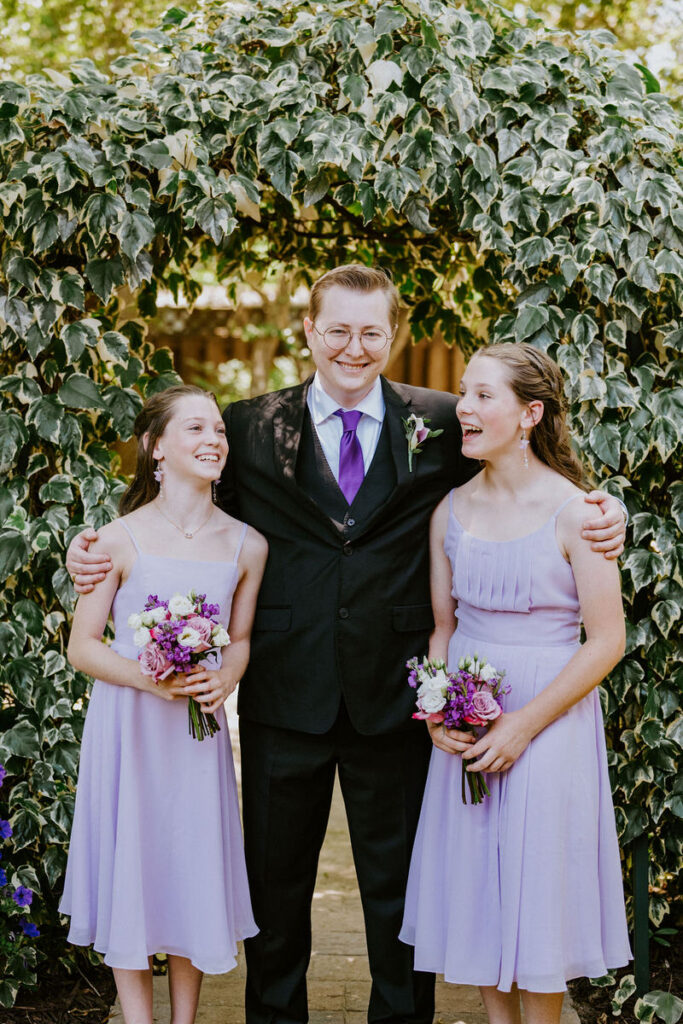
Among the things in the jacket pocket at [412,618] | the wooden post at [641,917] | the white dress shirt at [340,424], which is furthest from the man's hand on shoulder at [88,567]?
the wooden post at [641,917]

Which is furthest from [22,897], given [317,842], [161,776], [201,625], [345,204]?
[345,204]

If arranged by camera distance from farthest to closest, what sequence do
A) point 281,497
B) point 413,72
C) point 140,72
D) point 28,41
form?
point 28,41, point 140,72, point 413,72, point 281,497

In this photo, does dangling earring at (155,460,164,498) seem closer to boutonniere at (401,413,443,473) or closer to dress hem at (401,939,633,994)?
boutonniere at (401,413,443,473)

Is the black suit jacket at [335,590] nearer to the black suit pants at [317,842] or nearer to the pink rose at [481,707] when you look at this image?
the black suit pants at [317,842]

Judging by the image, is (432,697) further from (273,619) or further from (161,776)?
(161,776)

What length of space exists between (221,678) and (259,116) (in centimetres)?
159

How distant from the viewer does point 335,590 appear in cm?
263

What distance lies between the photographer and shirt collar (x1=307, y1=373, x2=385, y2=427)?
273 centimetres

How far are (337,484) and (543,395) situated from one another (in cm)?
58

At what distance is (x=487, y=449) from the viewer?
7.99 ft

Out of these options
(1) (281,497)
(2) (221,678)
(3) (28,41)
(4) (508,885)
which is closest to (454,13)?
(1) (281,497)

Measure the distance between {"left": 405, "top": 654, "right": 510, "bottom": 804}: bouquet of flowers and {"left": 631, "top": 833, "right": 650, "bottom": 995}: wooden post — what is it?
44.5 inches

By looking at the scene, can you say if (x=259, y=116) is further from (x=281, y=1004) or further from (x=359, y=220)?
(x=281, y=1004)

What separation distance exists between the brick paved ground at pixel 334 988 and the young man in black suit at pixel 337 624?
338 mm
